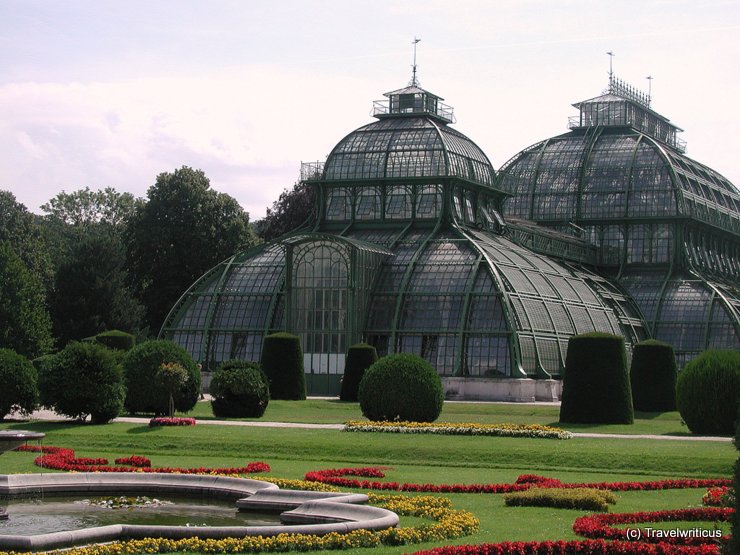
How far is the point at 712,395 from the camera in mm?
42688

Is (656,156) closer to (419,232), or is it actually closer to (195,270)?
(419,232)

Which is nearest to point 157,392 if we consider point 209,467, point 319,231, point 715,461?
point 209,467

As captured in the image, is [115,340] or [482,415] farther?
[115,340]

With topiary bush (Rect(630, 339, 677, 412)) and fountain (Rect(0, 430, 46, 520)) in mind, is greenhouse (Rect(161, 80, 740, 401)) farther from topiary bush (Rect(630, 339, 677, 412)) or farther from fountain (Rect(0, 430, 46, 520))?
fountain (Rect(0, 430, 46, 520))

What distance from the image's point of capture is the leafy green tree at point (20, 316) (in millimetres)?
75375

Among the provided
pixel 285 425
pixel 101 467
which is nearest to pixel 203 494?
pixel 101 467

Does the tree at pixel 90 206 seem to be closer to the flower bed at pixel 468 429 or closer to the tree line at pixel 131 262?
the tree line at pixel 131 262

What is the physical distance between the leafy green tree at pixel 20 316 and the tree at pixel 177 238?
15.8 metres

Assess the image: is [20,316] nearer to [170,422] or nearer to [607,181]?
[170,422]

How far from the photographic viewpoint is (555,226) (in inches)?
3652

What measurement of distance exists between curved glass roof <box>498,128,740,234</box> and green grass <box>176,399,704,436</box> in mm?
33706

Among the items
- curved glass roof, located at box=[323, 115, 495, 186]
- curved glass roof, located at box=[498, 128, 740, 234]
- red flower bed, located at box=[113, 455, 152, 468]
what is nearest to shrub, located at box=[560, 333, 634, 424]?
red flower bed, located at box=[113, 455, 152, 468]

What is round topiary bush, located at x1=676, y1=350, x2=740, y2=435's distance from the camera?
42.7 metres

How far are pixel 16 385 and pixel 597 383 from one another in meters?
21.1
